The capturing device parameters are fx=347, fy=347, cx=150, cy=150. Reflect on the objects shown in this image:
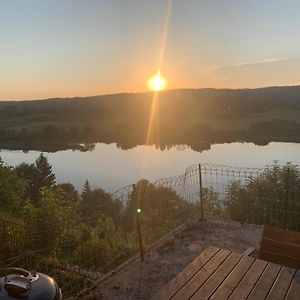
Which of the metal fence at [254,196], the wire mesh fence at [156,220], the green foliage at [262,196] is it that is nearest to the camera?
the wire mesh fence at [156,220]

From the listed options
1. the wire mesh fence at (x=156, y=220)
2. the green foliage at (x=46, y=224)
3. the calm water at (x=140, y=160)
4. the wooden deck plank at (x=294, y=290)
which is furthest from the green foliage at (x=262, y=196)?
the calm water at (x=140, y=160)

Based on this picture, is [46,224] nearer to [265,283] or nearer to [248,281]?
[248,281]

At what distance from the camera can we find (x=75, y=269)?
8.44 meters

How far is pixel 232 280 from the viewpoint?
3.33m

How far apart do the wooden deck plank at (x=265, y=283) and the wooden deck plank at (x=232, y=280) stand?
18cm

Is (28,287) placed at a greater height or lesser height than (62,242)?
greater

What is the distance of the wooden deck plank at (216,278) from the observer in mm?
3117

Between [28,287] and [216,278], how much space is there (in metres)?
1.75

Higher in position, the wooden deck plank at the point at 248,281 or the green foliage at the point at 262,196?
the wooden deck plank at the point at 248,281

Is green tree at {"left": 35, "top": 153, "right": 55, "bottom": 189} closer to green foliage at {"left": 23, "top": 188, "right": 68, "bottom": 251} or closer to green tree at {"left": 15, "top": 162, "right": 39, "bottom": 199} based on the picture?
green tree at {"left": 15, "top": 162, "right": 39, "bottom": 199}

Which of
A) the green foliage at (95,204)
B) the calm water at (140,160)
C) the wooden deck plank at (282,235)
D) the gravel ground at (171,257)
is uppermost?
the wooden deck plank at (282,235)

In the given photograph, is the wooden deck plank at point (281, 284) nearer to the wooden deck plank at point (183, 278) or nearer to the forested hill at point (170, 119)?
the wooden deck plank at point (183, 278)

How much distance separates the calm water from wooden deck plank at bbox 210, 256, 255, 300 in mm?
50830

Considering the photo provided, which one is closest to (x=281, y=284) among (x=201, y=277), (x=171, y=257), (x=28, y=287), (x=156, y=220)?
(x=201, y=277)
